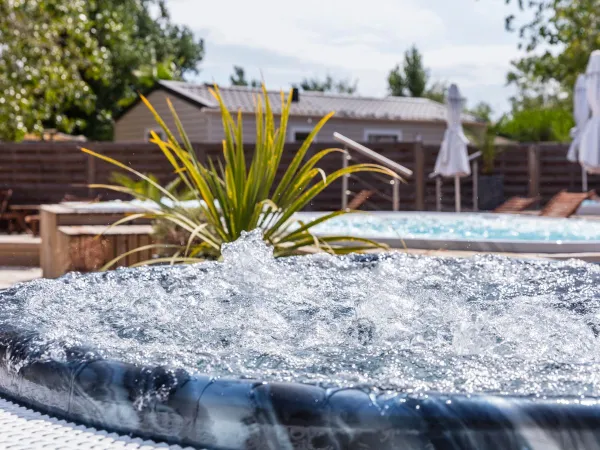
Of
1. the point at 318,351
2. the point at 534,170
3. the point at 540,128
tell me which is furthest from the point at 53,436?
the point at 540,128

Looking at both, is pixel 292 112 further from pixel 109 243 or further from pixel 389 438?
pixel 389 438

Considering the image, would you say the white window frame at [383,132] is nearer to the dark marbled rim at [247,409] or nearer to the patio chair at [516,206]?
the patio chair at [516,206]

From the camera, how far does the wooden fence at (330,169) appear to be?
14.4 m

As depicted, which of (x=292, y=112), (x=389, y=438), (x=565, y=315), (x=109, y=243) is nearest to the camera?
(x=389, y=438)

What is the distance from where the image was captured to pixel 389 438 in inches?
54.5

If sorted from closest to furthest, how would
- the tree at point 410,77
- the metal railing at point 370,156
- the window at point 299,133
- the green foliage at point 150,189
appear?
the green foliage at point 150,189 → the metal railing at point 370,156 → the window at point 299,133 → the tree at point 410,77

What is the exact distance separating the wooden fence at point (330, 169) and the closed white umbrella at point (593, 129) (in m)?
6.30

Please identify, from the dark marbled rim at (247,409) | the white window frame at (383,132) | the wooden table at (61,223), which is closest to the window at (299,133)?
the white window frame at (383,132)

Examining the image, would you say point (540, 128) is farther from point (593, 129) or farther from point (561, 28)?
point (593, 129)

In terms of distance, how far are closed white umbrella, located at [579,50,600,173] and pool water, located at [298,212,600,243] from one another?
0.65 metres

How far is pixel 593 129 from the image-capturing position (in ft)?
26.8

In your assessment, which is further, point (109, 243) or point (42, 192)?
point (42, 192)

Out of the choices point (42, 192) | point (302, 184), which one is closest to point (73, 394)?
point (302, 184)

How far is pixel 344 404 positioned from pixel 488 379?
16.9 inches
